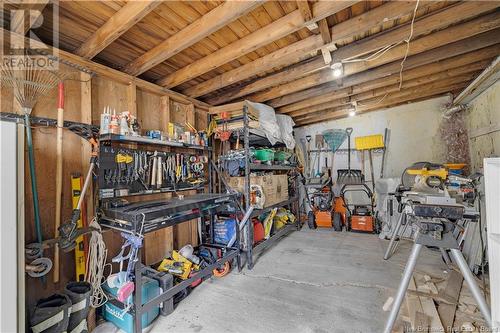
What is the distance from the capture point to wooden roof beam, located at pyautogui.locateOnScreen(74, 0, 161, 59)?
144 cm

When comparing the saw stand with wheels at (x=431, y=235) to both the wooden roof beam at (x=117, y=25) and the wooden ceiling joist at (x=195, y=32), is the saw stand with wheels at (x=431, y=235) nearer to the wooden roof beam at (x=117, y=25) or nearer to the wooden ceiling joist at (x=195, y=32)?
the wooden ceiling joist at (x=195, y=32)

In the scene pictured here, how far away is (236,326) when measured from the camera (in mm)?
1728

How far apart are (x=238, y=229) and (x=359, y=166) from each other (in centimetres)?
371

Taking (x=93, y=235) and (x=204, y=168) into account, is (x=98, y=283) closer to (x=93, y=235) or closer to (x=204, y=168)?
(x=93, y=235)

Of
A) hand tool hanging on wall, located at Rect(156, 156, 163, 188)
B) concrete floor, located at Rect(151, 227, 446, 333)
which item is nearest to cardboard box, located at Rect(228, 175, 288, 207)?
concrete floor, located at Rect(151, 227, 446, 333)

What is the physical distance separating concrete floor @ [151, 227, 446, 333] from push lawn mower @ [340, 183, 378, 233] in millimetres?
841

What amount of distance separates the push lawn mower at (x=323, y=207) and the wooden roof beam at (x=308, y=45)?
117 inches

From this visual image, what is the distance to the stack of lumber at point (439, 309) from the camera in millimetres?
1620

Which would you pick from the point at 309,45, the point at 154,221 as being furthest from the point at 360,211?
the point at 154,221

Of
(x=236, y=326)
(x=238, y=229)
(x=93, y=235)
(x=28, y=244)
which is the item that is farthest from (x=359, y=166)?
(x=28, y=244)

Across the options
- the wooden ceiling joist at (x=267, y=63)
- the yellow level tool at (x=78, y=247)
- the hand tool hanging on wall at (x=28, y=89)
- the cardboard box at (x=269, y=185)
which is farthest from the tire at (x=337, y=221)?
the hand tool hanging on wall at (x=28, y=89)

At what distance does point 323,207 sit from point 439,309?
2759mm

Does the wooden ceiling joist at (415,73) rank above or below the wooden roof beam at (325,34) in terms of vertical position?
above

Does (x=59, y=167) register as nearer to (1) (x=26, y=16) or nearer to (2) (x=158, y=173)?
(2) (x=158, y=173)
